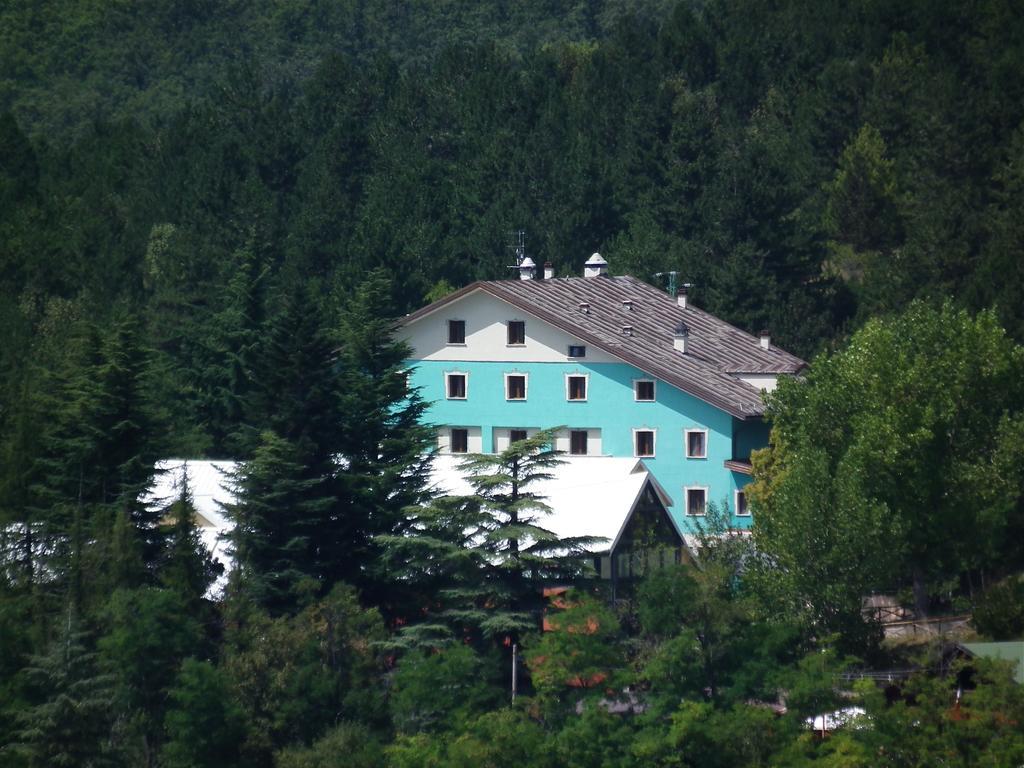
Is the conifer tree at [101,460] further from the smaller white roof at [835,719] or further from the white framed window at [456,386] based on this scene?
the white framed window at [456,386]

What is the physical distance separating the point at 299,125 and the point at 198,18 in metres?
52.9

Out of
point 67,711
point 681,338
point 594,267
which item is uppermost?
point 594,267

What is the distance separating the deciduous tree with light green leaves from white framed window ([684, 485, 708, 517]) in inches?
413

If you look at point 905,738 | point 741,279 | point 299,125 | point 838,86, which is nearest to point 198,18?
point 299,125

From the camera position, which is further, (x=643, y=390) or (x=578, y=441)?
(x=578, y=441)

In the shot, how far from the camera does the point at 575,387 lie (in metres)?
52.0

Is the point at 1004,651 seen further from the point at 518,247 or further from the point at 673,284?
the point at 518,247

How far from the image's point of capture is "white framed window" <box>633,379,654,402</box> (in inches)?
2019

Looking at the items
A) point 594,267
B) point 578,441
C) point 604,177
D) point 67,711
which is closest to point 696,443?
point 578,441

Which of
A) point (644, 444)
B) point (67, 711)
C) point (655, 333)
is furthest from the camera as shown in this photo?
point (655, 333)

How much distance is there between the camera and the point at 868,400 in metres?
37.8

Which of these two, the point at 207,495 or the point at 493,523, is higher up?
the point at 207,495

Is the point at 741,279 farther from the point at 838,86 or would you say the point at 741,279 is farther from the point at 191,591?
the point at 191,591

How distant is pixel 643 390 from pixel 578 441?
208 centimetres
